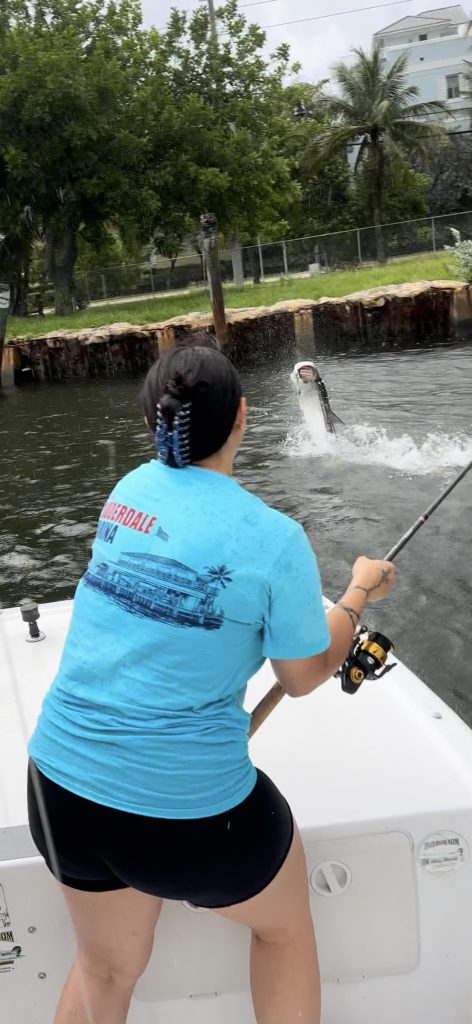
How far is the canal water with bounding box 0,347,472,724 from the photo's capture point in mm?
6152

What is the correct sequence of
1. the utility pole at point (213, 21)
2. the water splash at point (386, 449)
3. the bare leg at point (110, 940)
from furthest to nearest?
1. the utility pole at point (213, 21)
2. the water splash at point (386, 449)
3. the bare leg at point (110, 940)

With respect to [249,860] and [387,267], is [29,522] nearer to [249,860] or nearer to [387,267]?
[249,860]

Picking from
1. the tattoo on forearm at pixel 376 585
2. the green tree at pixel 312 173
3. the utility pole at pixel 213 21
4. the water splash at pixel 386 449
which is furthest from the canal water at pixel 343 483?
the green tree at pixel 312 173

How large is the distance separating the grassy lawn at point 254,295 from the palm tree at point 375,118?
327 inches

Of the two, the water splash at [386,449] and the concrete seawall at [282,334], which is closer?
the water splash at [386,449]

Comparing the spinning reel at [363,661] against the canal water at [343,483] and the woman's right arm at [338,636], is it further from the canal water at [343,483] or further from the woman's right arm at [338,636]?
the canal water at [343,483]

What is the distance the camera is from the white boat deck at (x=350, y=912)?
1729mm

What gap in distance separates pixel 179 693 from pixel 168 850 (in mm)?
253

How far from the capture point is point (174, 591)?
1367mm

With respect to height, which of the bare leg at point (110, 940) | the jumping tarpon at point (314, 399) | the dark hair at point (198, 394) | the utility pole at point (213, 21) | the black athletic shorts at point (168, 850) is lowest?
the jumping tarpon at point (314, 399)

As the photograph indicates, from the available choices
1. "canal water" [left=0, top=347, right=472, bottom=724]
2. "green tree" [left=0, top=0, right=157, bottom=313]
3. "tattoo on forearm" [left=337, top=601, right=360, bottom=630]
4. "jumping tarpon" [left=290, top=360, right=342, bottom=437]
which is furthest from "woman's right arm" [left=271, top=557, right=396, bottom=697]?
"green tree" [left=0, top=0, right=157, bottom=313]

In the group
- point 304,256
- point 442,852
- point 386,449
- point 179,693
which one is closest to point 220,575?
point 179,693

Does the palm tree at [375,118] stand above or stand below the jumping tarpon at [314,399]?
above

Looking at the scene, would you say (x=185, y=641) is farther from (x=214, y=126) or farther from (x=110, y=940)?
(x=214, y=126)
